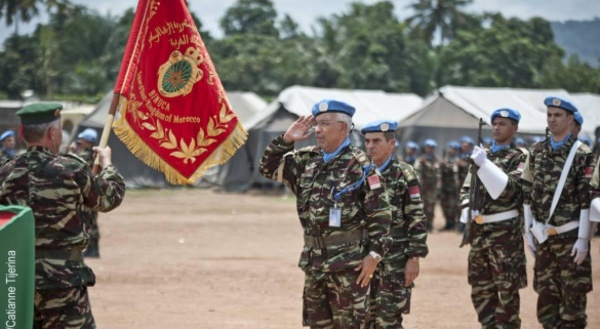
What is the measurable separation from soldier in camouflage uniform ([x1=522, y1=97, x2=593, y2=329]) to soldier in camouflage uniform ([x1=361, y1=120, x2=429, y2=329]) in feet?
4.61

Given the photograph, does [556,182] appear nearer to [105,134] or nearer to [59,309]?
[105,134]

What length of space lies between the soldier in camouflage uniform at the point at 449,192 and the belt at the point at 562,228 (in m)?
13.5

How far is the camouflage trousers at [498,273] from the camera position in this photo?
8.94 m

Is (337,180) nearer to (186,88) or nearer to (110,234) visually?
(186,88)

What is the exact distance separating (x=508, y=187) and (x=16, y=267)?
5.13 m

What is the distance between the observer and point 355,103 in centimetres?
3562

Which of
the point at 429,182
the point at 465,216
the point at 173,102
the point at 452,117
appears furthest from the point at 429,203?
the point at 173,102

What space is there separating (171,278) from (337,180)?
302 inches

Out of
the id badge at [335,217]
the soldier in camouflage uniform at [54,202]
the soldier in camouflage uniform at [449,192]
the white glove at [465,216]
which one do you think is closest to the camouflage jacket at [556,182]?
the white glove at [465,216]

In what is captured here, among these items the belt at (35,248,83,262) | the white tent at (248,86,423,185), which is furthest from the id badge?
the white tent at (248,86,423,185)

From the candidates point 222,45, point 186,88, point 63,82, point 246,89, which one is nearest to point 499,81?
point 246,89

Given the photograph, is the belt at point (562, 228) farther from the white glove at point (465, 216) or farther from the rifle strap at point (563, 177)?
the white glove at point (465, 216)

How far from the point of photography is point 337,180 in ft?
22.9

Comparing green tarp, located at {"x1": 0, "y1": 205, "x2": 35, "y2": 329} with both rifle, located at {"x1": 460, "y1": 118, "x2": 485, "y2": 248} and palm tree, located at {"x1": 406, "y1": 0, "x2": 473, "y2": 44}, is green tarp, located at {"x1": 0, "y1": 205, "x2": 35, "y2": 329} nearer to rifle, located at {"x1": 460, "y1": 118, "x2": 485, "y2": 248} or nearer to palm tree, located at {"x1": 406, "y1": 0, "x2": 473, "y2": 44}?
rifle, located at {"x1": 460, "y1": 118, "x2": 485, "y2": 248}
